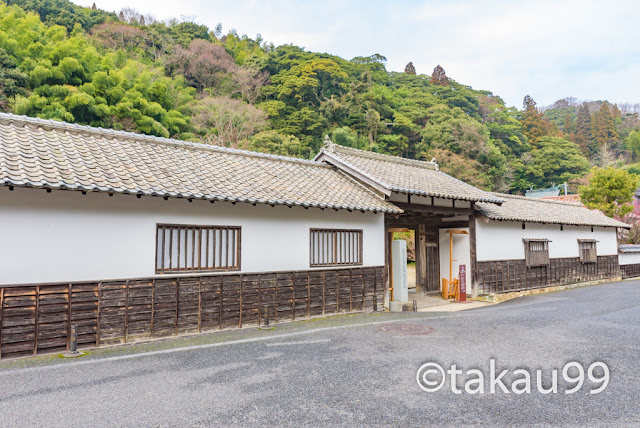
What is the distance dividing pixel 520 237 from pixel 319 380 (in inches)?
552

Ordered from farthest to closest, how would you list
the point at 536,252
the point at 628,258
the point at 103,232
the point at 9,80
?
the point at 628,258 < the point at 9,80 < the point at 536,252 < the point at 103,232

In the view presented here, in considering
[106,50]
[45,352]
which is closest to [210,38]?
[106,50]

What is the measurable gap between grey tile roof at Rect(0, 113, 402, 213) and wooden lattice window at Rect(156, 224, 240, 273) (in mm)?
947

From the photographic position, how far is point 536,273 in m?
16.8

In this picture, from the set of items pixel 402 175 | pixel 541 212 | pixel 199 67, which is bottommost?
pixel 541 212

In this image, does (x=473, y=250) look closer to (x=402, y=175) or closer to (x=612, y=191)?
(x=402, y=175)

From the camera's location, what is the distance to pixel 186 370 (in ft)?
19.4

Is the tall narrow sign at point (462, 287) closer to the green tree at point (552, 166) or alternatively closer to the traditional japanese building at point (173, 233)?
the traditional japanese building at point (173, 233)

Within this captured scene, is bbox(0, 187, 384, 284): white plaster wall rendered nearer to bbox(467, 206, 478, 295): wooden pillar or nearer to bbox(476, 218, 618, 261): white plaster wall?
bbox(467, 206, 478, 295): wooden pillar

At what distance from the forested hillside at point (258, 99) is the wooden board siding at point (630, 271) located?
→ 12.9 metres

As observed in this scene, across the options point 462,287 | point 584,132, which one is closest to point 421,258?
point 462,287

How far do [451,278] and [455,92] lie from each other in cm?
4040

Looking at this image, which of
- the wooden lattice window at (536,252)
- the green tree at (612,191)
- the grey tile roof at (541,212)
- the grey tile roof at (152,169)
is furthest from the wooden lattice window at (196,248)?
the green tree at (612,191)

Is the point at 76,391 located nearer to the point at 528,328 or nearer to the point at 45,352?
the point at 45,352
